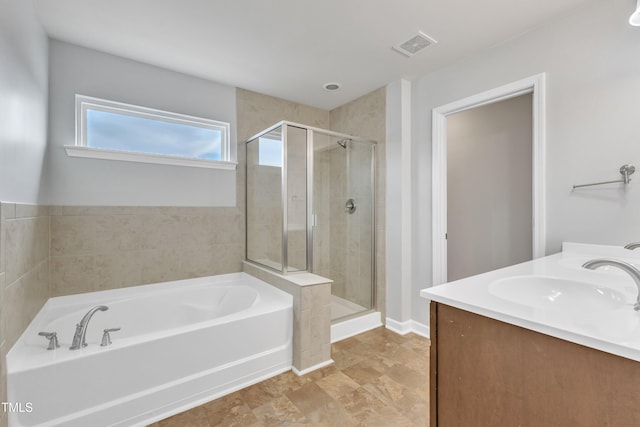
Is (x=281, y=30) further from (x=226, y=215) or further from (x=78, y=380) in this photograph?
(x=78, y=380)

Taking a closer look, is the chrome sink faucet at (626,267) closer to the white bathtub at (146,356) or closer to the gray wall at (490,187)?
the white bathtub at (146,356)

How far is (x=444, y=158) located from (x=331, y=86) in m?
1.33

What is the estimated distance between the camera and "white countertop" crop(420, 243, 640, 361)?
645mm

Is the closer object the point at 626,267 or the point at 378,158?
the point at 626,267

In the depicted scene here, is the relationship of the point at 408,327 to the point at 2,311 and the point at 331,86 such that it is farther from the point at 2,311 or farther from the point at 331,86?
the point at 2,311

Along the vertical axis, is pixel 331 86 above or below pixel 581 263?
above

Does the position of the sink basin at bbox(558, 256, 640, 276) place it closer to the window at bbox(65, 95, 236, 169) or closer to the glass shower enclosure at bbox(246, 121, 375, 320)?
the glass shower enclosure at bbox(246, 121, 375, 320)

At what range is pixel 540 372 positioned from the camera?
2.41 ft

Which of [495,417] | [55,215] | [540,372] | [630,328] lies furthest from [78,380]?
[630,328]

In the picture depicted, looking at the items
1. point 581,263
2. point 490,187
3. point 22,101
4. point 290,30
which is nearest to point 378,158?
point 490,187

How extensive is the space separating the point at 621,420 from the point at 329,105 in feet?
10.9

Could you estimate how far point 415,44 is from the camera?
2129 millimetres

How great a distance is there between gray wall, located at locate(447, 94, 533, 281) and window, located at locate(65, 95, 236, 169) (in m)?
2.61

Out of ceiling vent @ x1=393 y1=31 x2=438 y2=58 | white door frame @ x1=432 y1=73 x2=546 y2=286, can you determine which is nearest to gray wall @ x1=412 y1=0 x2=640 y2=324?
white door frame @ x1=432 y1=73 x2=546 y2=286
